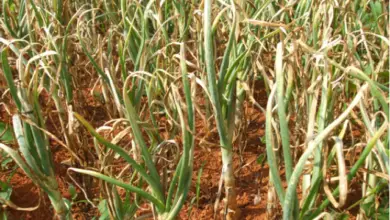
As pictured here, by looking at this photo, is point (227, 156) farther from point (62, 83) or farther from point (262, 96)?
point (262, 96)

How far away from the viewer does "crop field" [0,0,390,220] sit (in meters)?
0.81

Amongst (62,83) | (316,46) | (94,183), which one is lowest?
(94,183)

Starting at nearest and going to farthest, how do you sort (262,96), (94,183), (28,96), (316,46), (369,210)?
(28,96) → (369,210) → (316,46) → (94,183) → (262,96)

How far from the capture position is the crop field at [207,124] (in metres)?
0.81

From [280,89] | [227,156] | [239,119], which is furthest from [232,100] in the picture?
[280,89]

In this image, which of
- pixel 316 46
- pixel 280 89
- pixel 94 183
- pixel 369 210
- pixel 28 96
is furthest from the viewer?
Answer: pixel 94 183

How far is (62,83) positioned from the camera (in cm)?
133

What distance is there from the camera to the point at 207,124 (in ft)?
3.26

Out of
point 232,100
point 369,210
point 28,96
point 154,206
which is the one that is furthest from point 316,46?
point 28,96

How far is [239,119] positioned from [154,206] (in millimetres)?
411

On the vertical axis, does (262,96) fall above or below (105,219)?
above

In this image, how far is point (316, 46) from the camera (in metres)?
1.15

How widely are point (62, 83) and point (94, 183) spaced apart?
270mm

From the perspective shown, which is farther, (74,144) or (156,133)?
(74,144)
